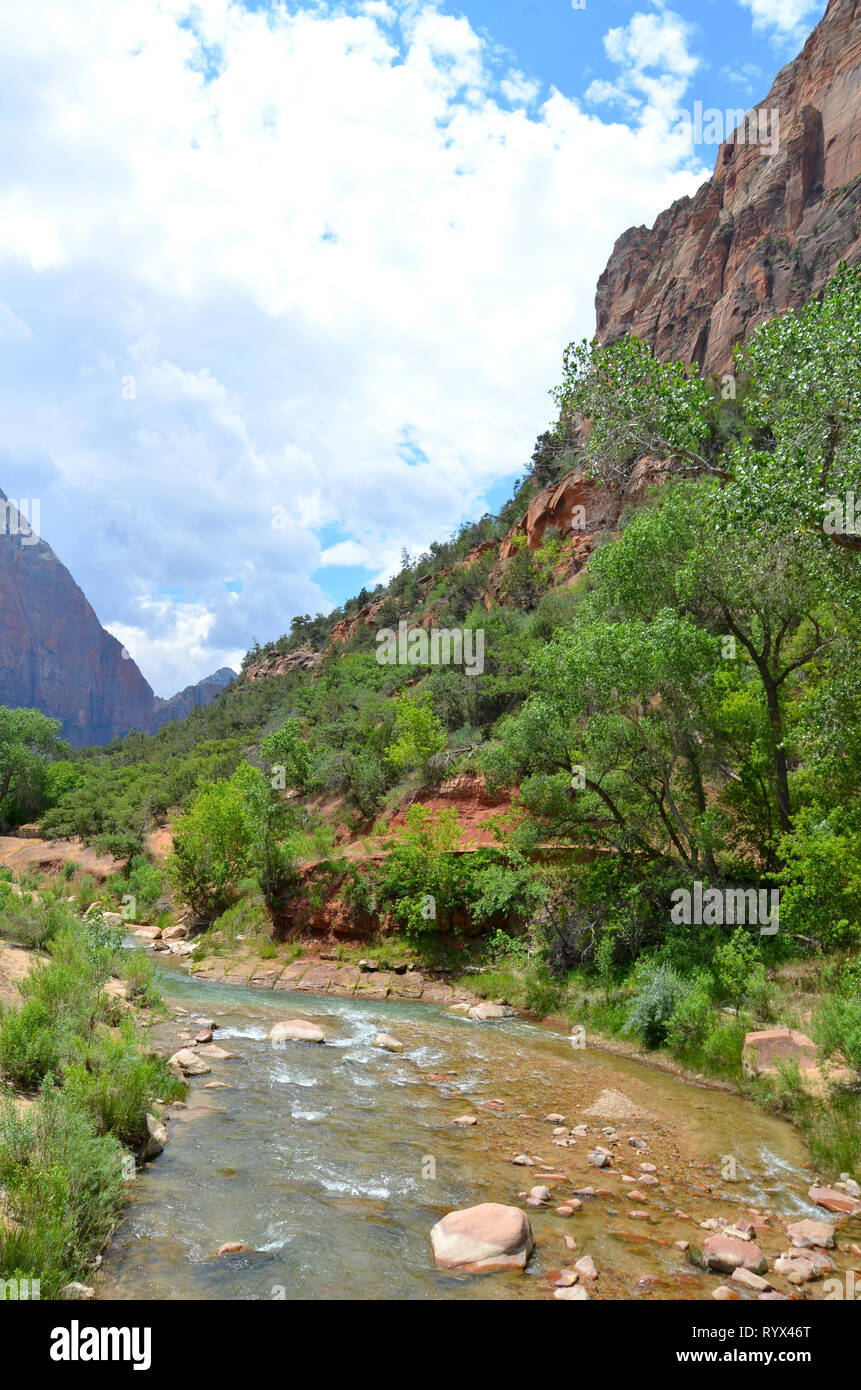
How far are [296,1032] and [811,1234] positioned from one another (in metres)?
10.4

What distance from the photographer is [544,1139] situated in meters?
9.24

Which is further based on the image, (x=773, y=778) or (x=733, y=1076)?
(x=773, y=778)

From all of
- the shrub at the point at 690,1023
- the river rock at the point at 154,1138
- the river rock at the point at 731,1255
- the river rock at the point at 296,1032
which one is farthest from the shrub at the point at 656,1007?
the river rock at the point at 154,1138

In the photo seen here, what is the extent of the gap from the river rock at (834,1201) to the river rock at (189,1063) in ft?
29.7

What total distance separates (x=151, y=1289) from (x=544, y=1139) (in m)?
5.44

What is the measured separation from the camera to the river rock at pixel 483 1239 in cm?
607

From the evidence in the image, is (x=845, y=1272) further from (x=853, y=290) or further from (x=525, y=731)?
(x=525, y=731)

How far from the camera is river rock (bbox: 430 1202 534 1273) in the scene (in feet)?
19.9

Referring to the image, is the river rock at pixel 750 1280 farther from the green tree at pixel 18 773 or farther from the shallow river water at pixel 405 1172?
the green tree at pixel 18 773

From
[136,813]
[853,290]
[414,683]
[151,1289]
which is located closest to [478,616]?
[414,683]

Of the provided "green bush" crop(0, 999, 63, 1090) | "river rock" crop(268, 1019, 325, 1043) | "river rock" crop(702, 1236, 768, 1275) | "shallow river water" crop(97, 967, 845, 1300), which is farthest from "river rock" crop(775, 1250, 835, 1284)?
"river rock" crop(268, 1019, 325, 1043)

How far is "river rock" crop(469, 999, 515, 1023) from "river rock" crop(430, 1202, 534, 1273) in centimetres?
1092

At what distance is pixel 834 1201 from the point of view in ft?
24.4
